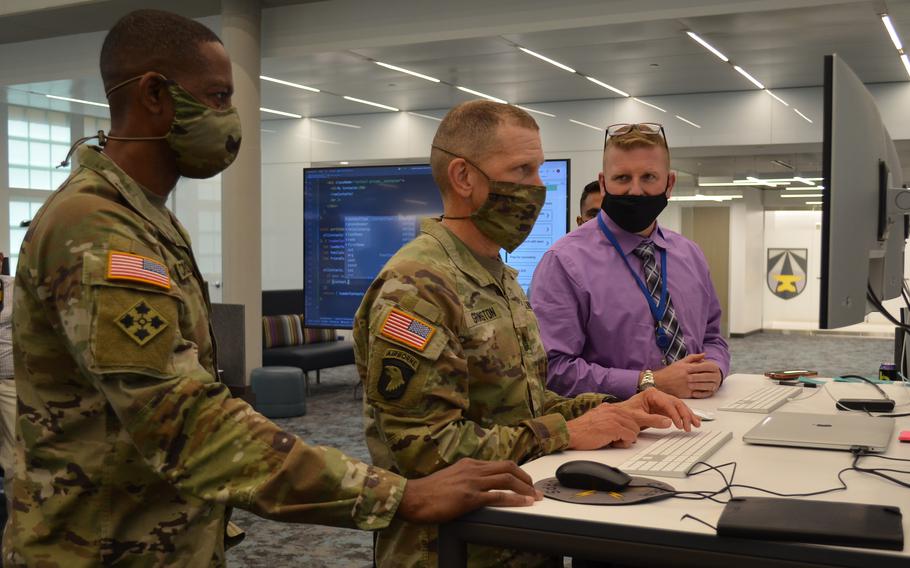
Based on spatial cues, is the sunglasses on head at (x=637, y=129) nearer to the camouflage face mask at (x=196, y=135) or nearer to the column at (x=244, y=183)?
the camouflage face mask at (x=196, y=135)

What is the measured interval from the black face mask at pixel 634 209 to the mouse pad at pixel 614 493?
115 cm

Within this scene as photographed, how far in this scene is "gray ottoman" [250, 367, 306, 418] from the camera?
7340 mm

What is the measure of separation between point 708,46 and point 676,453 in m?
6.82

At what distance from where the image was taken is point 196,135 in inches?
57.7

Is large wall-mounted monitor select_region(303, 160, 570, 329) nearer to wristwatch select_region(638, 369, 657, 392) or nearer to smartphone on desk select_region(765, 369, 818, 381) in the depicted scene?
smartphone on desk select_region(765, 369, 818, 381)

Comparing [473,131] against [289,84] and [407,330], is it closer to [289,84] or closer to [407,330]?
[407,330]

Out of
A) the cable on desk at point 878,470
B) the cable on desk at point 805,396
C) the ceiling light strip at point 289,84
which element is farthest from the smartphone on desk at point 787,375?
the ceiling light strip at point 289,84

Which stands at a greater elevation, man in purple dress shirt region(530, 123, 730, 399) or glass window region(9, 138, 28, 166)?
glass window region(9, 138, 28, 166)

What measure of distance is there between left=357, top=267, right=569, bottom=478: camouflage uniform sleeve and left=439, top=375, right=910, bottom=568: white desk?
142mm

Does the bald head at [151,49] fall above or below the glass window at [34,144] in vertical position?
below

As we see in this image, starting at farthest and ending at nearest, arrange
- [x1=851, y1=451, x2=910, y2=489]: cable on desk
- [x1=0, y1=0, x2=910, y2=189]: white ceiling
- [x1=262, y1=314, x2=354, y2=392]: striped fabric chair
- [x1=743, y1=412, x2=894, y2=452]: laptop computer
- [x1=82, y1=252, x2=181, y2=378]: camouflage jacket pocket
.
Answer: [x1=262, y1=314, x2=354, y2=392]: striped fabric chair
[x1=0, y1=0, x2=910, y2=189]: white ceiling
[x1=743, y1=412, x2=894, y2=452]: laptop computer
[x1=851, y1=451, x2=910, y2=489]: cable on desk
[x1=82, y1=252, x2=181, y2=378]: camouflage jacket pocket

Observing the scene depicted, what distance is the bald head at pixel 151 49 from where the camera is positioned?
4.68 feet

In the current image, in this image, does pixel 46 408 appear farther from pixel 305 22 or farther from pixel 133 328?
pixel 305 22

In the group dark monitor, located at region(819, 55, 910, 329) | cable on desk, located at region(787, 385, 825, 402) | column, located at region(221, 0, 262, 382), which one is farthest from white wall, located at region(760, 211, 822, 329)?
dark monitor, located at region(819, 55, 910, 329)
